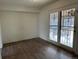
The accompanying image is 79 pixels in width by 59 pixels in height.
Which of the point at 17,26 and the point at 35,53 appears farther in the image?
the point at 17,26

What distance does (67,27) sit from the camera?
402 cm

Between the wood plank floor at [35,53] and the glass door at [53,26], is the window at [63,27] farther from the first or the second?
the wood plank floor at [35,53]

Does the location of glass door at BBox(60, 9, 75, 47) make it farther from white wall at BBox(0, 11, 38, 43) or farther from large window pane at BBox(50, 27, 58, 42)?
white wall at BBox(0, 11, 38, 43)

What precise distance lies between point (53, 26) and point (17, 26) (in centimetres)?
260

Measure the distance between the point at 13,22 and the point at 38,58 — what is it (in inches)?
136

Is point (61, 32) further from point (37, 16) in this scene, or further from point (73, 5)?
point (37, 16)

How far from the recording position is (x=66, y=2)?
384 centimetres

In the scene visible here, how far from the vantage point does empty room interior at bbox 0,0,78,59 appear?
3501 millimetres

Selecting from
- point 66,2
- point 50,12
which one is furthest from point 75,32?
point 50,12

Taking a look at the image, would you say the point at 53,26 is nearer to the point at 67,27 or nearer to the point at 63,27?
the point at 63,27

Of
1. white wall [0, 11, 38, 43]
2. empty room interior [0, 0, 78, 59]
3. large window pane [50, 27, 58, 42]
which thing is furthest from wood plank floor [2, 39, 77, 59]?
white wall [0, 11, 38, 43]

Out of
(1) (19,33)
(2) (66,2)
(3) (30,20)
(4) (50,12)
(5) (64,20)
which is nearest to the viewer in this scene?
(2) (66,2)

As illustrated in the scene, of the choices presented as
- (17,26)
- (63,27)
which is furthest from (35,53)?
(17,26)

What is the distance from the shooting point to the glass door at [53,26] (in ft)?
15.5
